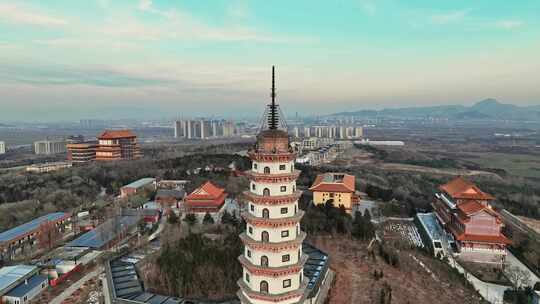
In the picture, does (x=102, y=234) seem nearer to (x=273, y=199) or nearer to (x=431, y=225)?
(x=273, y=199)

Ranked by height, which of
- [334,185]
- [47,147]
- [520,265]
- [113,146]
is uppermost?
[113,146]

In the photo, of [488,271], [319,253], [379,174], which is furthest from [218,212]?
[379,174]

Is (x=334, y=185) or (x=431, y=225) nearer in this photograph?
(x=431, y=225)

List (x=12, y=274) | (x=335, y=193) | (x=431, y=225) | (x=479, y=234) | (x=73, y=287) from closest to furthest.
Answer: (x=12, y=274)
(x=73, y=287)
(x=479, y=234)
(x=431, y=225)
(x=335, y=193)

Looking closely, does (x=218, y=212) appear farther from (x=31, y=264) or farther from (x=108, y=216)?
(x=31, y=264)

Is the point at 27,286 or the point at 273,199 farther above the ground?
the point at 273,199

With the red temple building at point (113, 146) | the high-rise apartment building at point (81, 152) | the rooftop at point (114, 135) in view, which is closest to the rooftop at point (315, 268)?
the red temple building at point (113, 146)

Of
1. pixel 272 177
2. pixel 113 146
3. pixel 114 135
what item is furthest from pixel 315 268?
pixel 114 135
